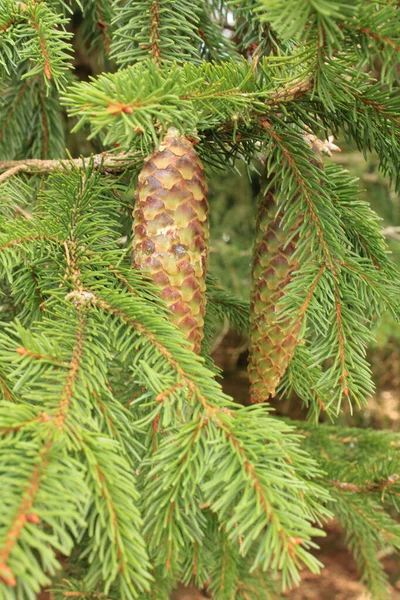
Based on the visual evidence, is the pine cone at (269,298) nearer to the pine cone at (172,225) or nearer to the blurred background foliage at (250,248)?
the pine cone at (172,225)

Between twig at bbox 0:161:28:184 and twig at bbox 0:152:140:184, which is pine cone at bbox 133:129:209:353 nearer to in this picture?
twig at bbox 0:152:140:184

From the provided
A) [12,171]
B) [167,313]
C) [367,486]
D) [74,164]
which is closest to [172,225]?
[167,313]

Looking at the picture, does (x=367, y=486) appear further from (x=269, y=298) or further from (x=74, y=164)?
(x=74, y=164)

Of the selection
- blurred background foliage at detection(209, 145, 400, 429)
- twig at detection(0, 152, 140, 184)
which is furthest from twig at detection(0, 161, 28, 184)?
blurred background foliage at detection(209, 145, 400, 429)

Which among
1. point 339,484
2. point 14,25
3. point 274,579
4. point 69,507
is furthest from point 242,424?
point 274,579

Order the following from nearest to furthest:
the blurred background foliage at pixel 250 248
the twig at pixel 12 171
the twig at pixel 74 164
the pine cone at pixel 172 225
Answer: the pine cone at pixel 172 225, the twig at pixel 74 164, the twig at pixel 12 171, the blurred background foliage at pixel 250 248

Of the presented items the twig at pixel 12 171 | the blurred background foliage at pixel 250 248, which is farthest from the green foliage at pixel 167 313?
the blurred background foliage at pixel 250 248

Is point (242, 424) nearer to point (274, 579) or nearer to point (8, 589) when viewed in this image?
point (8, 589)
